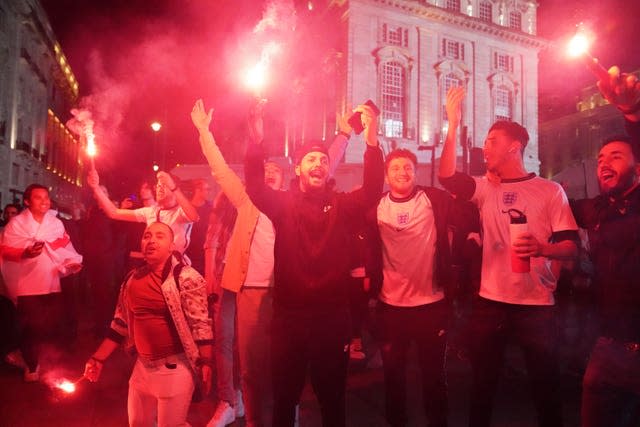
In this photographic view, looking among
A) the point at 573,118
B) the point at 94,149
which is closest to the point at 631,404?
the point at 94,149

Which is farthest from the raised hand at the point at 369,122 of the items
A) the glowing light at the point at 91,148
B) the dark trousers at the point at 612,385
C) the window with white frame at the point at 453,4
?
the window with white frame at the point at 453,4

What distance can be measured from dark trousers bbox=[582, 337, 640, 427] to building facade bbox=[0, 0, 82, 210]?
2558 cm

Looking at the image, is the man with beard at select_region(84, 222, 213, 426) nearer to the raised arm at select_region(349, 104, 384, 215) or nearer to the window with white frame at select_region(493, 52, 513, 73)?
the raised arm at select_region(349, 104, 384, 215)

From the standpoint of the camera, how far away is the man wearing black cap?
307 cm

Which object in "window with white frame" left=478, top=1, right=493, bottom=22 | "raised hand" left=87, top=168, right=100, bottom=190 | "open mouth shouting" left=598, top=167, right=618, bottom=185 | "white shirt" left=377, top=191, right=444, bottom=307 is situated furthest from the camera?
"window with white frame" left=478, top=1, right=493, bottom=22

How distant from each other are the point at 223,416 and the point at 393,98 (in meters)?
35.2

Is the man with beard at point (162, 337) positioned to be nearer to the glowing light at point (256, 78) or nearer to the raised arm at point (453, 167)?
the glowing light at point (256, 78)

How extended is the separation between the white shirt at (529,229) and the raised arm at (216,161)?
6.42 ft

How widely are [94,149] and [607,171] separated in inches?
201

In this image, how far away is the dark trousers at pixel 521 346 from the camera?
3.15 m

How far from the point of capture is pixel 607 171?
9.89 feet

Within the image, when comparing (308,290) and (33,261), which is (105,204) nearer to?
(33,261)

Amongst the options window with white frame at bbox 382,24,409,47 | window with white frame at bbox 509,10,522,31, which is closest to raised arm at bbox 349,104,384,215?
window with white frame at bbox 382,24,409,47

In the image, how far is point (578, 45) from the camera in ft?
8.91
